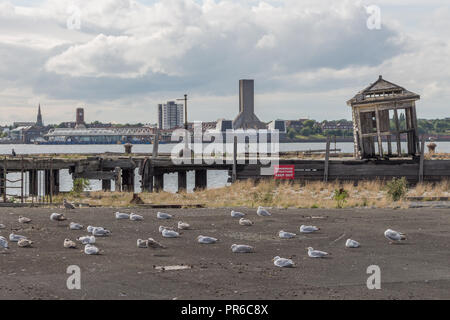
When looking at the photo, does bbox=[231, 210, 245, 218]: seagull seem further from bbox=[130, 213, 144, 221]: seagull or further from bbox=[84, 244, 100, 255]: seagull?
bbox=[84, 244, 100, 255]: seagull

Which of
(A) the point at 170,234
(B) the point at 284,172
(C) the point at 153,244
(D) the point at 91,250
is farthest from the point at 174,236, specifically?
(B) the point at 284,172

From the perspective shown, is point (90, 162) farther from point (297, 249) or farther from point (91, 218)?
point (297, 249)

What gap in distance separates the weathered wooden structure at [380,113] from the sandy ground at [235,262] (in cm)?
1493

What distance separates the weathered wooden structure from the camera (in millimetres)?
34500

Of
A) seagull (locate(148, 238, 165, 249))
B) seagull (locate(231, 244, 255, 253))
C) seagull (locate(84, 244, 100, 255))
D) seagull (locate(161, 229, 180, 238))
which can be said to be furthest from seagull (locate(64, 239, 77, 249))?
seagull (locate(231, 244, 255, 253))

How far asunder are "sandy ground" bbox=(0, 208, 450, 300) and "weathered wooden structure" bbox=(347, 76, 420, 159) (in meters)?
14.9

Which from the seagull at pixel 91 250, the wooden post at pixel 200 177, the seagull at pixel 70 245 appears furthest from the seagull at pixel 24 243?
the wooden post at pixel 200 177

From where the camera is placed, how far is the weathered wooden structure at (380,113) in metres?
34.5

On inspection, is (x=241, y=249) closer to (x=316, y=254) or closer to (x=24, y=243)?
→ (x=316, y=254)

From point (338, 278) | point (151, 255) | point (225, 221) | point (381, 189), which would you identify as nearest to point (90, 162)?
point (381, 189)

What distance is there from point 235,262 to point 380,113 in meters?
24.0

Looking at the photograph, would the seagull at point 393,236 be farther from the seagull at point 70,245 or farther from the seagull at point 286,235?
the seagull at point 70,245

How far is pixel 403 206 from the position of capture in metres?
24.3

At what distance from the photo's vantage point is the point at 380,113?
3503 cm
